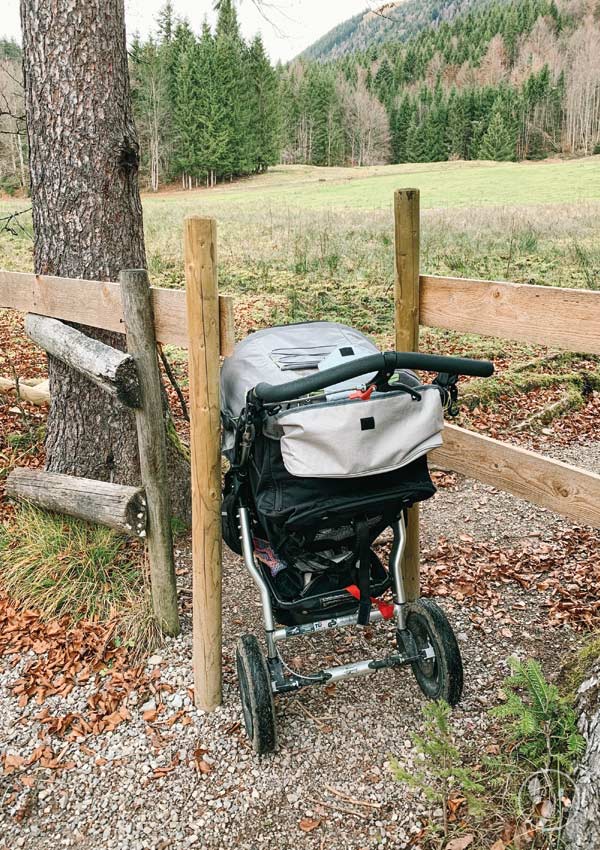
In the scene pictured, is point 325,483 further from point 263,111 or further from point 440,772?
point 263,111

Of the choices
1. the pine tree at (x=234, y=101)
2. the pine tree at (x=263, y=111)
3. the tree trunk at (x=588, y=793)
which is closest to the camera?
the tree trunk at (x=588, y=793)

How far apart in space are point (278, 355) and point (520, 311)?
3.56 ft

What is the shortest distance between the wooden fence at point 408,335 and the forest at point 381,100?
32793mm

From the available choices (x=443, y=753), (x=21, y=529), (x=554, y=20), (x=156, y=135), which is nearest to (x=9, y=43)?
(x=21, y=529)

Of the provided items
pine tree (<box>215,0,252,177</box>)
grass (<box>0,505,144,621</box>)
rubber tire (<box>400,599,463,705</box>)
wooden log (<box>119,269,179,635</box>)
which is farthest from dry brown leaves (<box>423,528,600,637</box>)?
pine tree (<box>215,0,252,177</box>)

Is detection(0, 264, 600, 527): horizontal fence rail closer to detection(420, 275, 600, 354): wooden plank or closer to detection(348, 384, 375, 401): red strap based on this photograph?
detection(420, 275, 600, 354): wooden plank

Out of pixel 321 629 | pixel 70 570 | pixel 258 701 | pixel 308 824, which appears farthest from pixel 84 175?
pixel 308 824

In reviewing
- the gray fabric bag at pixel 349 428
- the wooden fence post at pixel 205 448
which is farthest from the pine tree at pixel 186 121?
the gray fabric bag at pixel 349 428

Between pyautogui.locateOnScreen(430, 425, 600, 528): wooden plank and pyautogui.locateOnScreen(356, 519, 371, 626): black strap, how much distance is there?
76 cm

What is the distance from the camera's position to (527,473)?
3.02 metres

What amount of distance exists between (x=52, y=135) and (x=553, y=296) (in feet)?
10.3

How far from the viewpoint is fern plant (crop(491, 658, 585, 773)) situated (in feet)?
8.48

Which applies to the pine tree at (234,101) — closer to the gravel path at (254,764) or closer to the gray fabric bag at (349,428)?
the gravel path at (254,764)

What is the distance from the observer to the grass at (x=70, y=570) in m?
4.06
